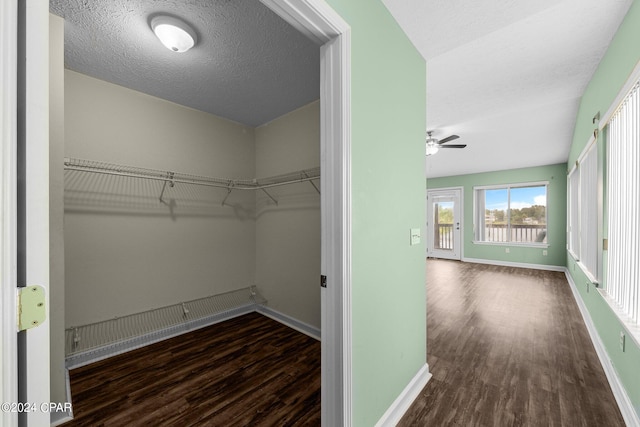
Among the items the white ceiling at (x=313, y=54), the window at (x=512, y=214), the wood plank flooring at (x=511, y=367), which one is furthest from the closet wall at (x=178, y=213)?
the window at (x=512, y=214)

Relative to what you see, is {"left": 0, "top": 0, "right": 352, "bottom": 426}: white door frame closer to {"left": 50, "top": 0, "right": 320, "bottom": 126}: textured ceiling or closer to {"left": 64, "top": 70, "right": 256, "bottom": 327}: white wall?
{"left": 50, "top": 0, "right": 320, "bottom": 126}: textured ceiling

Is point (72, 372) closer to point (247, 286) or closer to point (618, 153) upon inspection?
point (247, 286)

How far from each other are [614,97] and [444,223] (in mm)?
6434

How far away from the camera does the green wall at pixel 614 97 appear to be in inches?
58.7

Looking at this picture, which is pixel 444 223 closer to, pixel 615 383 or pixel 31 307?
pixel 615 383

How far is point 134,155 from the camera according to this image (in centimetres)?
254

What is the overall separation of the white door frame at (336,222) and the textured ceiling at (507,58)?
626 millimetres

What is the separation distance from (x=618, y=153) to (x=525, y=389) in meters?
1.75

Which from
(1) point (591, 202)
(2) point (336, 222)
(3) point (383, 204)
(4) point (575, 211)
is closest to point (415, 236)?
(3) point (383, 204)

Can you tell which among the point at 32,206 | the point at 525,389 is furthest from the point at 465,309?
the point at 32,206

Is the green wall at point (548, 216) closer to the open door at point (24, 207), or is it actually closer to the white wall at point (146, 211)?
the white wall at point (146, 211)

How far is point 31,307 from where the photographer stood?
52cm

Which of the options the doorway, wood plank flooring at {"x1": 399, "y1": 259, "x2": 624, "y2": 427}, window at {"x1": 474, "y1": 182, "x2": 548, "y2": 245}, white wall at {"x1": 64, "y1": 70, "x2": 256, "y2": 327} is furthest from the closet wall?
window at {"x1": 474, "y1": 182, "x2": 548, "y2": 245}

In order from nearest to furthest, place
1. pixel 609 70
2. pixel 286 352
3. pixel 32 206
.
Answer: pixel 32 206 < pixel 609 70 < pixel 286 352
